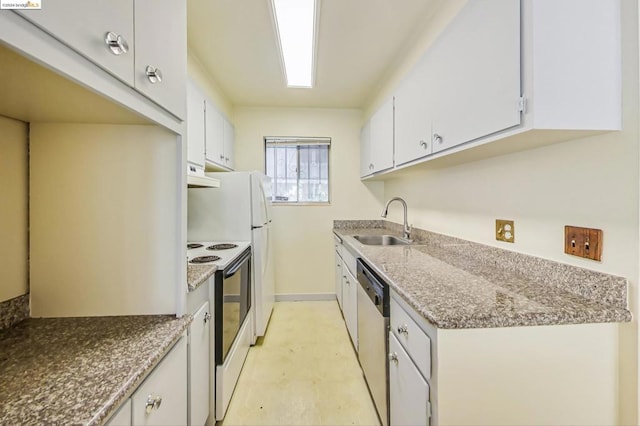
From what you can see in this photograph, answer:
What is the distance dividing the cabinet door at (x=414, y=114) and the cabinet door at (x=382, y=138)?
0.14 m

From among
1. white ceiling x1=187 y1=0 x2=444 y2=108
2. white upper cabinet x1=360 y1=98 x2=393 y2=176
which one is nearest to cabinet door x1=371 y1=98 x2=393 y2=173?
white upper cabinet x1=360 y1=98 x2=393 y2=176

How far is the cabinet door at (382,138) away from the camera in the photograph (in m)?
2.25

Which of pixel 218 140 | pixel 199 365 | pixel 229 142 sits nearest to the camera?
pixel 199 365

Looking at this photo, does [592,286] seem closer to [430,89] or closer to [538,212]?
[538,212]

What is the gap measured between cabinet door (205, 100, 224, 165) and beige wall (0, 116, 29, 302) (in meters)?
1.51

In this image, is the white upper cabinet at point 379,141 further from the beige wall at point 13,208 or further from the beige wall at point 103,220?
the beige wall at point 13,208

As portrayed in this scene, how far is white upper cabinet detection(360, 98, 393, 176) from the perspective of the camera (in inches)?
89.6

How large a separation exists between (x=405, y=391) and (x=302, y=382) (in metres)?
1.05

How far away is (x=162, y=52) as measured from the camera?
873 millimetres

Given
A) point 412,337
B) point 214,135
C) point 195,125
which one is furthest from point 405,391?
point 214,135

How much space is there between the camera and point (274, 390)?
72.8 inches

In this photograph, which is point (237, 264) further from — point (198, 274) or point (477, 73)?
point (477, 73)

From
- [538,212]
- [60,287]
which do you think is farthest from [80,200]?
[538,212]

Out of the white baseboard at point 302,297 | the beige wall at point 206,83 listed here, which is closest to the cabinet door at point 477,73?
the beige wall at point 206,83
